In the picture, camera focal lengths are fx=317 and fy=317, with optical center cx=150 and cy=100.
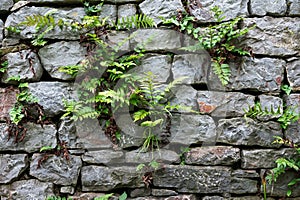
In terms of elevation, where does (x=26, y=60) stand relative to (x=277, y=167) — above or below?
above

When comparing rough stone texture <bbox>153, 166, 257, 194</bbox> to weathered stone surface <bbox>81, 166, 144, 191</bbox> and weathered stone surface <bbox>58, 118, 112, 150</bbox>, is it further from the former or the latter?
weathered stone surface <bbox>58, 118, 112, 150</bbox>

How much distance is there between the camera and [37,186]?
2.86 meters

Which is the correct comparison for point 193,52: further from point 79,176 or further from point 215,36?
point 79,176

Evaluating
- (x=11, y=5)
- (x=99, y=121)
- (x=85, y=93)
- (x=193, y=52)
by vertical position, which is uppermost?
(x=11, y=5)

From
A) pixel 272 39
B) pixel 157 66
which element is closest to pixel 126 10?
pixel 157 66

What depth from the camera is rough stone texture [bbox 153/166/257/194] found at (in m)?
2.79

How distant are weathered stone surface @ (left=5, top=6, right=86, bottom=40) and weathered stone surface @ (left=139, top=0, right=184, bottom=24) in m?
0.59

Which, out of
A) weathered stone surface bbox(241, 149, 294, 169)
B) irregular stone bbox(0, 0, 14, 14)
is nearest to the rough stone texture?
weathered stone surface bbox(241, 149, 294, 169)

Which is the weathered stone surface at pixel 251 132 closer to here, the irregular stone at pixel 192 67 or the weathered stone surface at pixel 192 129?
the weathered stone surface at pixel 192 129

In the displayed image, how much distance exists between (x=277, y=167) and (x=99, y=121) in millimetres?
1624

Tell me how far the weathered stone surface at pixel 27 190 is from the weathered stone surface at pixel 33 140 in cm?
30

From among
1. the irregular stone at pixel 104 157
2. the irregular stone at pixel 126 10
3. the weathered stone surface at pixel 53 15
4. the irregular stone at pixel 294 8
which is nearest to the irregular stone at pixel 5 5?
the weathered stone surface at pixel 53 15

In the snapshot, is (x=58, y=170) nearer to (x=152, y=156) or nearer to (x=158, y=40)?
(x=152, y=156)

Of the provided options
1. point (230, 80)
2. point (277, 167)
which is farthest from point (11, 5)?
point (277, 167)
